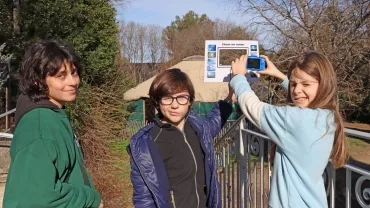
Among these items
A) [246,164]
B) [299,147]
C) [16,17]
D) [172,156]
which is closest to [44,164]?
[172,156]

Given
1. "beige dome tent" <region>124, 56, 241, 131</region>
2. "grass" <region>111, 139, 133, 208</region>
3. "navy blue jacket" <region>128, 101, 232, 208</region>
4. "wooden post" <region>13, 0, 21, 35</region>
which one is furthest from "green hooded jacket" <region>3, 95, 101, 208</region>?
"beige dome tent" <region>124, 56, 241, 131</region>

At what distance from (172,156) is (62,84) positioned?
687 millimetres

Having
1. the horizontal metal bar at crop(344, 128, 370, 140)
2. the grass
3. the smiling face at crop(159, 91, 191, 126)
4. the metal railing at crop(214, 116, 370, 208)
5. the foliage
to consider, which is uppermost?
the foliage

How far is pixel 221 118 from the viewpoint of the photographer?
2.58 m

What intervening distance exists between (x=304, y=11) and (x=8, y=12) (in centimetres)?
662

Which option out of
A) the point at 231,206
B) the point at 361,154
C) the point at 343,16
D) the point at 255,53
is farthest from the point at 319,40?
the point at 255,53

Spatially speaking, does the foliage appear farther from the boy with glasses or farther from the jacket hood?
the jacket hood

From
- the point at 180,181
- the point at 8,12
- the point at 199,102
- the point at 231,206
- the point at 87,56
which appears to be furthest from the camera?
the point at 199,102

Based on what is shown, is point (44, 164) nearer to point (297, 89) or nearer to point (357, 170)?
point (297, 89)

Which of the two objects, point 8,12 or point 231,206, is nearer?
point 231,206

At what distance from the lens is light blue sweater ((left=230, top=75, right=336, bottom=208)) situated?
1.81m

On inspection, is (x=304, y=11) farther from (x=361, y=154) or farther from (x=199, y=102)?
(x=199, y=102)

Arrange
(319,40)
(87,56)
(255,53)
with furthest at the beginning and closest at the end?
(87,56)
(319,40)
(255,53)

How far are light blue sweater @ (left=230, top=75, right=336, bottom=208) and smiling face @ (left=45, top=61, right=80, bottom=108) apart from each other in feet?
2.70
